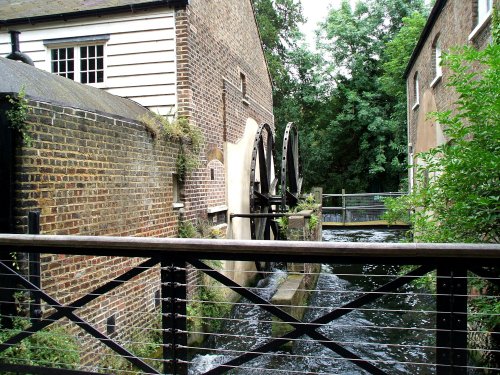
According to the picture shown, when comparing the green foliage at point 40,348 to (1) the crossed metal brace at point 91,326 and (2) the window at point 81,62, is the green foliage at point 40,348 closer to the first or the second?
(1) the crossed metal brace at point 91,326

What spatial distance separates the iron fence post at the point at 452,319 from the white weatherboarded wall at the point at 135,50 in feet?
21.1

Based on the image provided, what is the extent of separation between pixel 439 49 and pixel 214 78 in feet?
19.7

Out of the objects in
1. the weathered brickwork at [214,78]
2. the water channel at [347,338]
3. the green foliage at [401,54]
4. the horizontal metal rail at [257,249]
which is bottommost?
the water channel at [347,338]

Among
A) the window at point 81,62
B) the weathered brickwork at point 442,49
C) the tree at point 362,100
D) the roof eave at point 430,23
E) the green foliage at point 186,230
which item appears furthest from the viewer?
the tree at point 362,100

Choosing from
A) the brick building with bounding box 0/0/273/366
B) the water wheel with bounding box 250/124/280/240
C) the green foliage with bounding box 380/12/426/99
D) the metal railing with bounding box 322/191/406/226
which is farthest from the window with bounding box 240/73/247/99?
the green foliage with bounding box 380/12/426/99

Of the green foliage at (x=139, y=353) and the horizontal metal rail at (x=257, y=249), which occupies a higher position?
the horizontal metal rail at (x=257, y=249)

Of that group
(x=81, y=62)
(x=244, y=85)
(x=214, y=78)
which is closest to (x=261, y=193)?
(x=244, y=85)

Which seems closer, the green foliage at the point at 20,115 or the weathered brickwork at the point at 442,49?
the green foliage at the point at 20,115

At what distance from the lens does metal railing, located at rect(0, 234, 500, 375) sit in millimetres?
1884

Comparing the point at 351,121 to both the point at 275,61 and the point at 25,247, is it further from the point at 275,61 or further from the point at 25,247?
the point at 25,247

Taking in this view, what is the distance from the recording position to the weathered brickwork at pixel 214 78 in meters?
7.66

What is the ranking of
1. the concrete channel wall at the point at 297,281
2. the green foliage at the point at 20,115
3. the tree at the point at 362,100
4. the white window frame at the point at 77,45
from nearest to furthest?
the green foliage at the point at 20,115 → the concrete channel wall at the point at 297,281 → the white window frame at the point at 77,45 → the tree at the point at 362,100

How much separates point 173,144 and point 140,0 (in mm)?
2703

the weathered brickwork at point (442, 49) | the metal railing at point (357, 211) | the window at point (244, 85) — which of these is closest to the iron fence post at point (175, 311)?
the weathered brickwork at point (442, 49)
